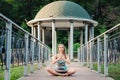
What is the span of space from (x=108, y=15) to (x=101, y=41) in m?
36.8

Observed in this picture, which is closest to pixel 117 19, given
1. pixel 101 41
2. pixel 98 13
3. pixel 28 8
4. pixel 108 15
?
pixel 108 15

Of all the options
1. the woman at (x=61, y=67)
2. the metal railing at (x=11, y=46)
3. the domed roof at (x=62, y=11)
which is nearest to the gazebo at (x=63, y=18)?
the domed roof at (x=62, y=11)

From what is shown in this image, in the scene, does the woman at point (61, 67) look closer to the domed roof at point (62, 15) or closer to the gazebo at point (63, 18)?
the gazebo at point (63, 18)

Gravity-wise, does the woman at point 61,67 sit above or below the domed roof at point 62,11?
below

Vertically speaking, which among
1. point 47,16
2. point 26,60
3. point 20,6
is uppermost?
point 20,6

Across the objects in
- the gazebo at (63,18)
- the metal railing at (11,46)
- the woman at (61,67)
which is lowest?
the woman at (61,67)

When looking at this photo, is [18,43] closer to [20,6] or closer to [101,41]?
[101,41]

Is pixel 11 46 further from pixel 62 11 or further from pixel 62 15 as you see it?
pixel 62 11

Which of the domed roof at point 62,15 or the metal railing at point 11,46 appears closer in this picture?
the metal railing at point 11,46

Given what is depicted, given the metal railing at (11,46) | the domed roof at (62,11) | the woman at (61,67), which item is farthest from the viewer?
the domed roof at (62,11)

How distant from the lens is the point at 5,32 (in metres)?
7.63

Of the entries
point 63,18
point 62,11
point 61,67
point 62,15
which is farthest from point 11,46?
point 62,11

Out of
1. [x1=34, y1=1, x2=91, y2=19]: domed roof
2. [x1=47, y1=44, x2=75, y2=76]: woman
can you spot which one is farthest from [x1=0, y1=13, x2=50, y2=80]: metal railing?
[x1=34, y1=1, x2=91, y2=19]: domed roof

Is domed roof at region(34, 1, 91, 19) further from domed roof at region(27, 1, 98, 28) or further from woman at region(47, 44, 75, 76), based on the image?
woman at region(47, 44, 75, 76)
